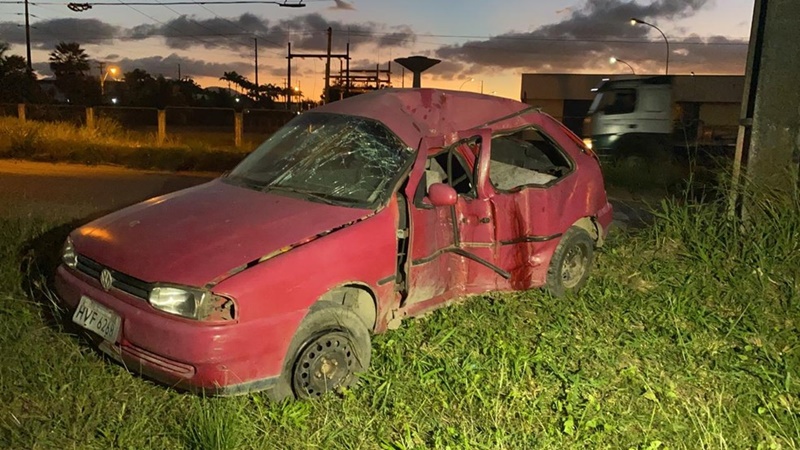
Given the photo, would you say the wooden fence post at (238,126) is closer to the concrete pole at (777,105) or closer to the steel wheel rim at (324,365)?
the concrete pole at (777,105)

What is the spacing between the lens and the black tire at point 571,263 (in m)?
4.88

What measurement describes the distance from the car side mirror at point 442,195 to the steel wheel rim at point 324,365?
987 mm

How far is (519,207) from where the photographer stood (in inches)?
178

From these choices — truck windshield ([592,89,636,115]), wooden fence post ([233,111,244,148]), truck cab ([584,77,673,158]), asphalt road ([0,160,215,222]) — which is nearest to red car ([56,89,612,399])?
asphalt road ([0,160,215,222])

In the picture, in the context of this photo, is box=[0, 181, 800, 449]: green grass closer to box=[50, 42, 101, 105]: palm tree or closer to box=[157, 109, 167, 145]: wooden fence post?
box=[157, 109, 167, 145]: wooden fence post

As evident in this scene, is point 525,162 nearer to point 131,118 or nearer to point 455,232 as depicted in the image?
point 455,232

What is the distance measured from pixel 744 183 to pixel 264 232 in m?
4.74

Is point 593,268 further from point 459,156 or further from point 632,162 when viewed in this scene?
point 632,162

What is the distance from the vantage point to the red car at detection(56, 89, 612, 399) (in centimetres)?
295

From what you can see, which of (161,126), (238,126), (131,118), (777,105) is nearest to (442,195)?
(777,105)

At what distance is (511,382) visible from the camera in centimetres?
348

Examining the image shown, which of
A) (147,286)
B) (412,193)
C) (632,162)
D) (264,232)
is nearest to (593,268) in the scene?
(412,193)

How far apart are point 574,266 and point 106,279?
139 inches

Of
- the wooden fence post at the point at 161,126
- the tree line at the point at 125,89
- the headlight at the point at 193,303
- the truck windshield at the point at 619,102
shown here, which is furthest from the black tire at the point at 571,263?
the tree line at the point at 125,89
